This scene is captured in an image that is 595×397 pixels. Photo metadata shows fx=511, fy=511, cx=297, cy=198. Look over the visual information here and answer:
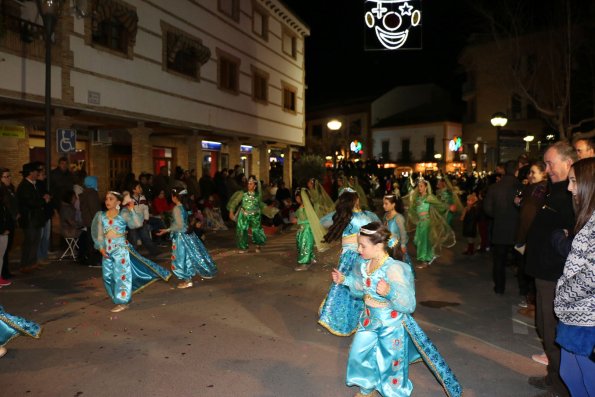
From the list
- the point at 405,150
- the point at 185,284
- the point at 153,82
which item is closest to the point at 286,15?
the point at 153,82

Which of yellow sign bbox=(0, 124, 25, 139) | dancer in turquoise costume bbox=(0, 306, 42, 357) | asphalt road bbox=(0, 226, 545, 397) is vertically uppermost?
yellow sign bbox=(0, 124, 25, 139)

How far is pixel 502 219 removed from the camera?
7.86 metres

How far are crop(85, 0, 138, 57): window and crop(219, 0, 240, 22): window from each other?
5.97 meters

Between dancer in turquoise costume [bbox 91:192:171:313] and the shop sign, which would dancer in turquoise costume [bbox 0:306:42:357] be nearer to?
dancer in turquoise costume [bbox 91:192:171:313]

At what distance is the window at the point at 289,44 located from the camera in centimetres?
2683

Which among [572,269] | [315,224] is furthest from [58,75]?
[572,269]

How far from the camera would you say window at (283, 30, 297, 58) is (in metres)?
26.8

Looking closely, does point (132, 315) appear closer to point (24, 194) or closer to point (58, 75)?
point (24, 194)

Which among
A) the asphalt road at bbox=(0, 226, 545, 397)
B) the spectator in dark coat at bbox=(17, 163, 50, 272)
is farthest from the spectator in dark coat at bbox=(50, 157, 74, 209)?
the asphalt road at bbox=(0, 226, 545, 397)

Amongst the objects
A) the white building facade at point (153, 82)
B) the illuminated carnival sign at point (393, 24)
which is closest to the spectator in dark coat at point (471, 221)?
the illuminated carnival sign at point (393, 24)

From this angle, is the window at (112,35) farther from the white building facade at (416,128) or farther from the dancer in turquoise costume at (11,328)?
the white building facade at (416,128)

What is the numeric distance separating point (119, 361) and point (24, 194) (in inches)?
220

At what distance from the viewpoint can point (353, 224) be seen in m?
6.39

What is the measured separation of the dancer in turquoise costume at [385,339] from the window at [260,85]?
20.0 metres
